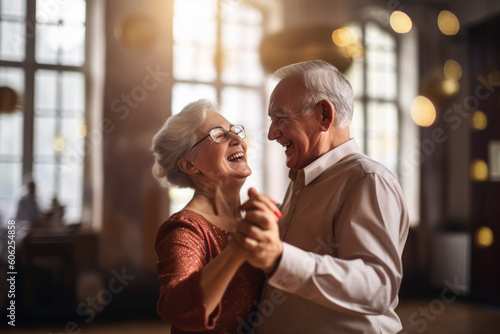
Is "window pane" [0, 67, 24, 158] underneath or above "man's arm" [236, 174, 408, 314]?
above

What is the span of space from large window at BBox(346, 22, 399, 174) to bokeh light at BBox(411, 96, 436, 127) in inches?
12.8

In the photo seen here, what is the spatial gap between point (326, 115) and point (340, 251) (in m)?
0.50

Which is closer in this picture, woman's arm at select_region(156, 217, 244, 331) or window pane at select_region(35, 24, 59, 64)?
woman's arm at select_region(156, 217, 244, 331)

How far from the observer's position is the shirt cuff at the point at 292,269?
113 cm

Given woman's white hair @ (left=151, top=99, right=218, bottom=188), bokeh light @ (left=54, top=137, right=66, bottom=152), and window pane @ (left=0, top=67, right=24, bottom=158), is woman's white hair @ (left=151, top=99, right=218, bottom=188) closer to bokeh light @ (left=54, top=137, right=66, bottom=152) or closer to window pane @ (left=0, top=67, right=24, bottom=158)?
bokeh light @ (left=54, top=137, right=66, bottom=152)

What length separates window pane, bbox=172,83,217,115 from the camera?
6064 millimetres

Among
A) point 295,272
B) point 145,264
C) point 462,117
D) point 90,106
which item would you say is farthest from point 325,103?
point 462,117

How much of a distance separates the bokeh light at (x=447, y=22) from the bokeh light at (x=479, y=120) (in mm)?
1349

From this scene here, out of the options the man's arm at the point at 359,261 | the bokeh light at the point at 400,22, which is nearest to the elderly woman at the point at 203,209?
the man's arm at the point at 359,261

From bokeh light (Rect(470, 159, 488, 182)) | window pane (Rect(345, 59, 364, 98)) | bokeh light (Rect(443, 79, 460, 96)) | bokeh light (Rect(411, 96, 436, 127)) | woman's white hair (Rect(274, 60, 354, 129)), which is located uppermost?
window pane (Rect(345, 59, 364, 98))

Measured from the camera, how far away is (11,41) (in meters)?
5.84

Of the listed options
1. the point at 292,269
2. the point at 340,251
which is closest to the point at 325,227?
the point at 340,251

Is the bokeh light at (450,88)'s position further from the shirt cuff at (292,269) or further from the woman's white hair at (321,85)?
the shirt cuff at (292,269)

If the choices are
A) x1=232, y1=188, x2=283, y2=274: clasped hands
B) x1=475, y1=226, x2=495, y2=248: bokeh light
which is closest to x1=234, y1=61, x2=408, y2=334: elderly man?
x1=232, y1=188, x2=283, y2=274: clasped hands
